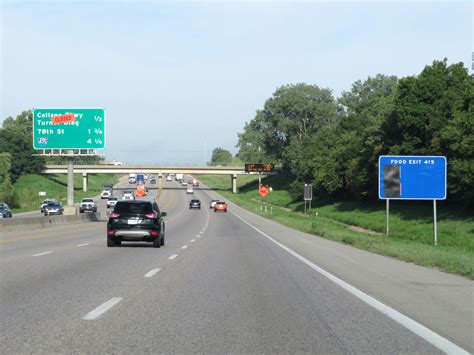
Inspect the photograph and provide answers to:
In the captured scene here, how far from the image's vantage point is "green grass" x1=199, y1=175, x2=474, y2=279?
21047 millimetres

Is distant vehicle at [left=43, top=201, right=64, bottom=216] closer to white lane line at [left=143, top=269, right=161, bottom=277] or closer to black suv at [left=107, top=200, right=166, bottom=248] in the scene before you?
black suv at [left=107, top=200, right=166, bottom=248]

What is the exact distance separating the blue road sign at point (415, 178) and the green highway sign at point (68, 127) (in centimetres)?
2317

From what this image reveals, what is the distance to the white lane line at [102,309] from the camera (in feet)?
30.8

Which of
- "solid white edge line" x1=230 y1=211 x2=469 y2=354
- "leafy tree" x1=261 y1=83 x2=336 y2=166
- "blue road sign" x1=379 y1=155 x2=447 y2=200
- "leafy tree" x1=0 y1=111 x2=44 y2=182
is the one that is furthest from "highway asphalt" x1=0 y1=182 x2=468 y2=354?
"leafy tree" x1=0 y1=111 x2=44 y2=182

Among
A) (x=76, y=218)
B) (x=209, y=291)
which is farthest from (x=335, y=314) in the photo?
(x=76, y=218)

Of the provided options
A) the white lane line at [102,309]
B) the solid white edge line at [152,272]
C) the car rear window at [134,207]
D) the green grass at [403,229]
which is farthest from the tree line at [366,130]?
the white lane line at [102,309]

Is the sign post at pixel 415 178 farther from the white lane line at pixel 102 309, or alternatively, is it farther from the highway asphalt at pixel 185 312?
the white lane line at pixel 102 309

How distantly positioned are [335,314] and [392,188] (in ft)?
82.1

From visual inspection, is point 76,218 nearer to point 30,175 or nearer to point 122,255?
point 122,255

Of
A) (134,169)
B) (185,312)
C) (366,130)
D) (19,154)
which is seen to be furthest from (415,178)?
(19,154)

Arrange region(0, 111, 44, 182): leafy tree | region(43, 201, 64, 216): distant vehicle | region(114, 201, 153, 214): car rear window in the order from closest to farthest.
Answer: region(114, 201, 153, 214): car rear window → region(43, 201, 64, 216): distant vehicle → region(0, 111, 44, 182): leafy tree

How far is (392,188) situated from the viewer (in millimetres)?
34031

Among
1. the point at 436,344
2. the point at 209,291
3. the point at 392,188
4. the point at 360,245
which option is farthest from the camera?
the point at 392,188

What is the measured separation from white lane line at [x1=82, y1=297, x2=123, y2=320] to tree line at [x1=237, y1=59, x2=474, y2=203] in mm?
43804
